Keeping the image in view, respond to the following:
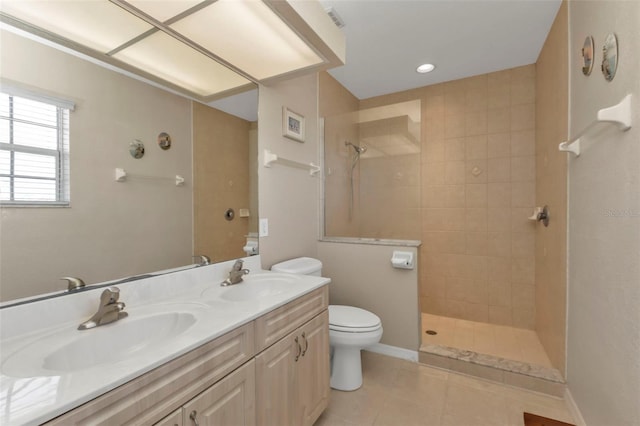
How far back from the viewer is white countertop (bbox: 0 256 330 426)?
579 millimetres

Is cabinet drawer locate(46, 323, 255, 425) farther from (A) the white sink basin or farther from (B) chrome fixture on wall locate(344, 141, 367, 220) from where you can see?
(B) chrome fixture on wall locate(344, 141, 367, 220)

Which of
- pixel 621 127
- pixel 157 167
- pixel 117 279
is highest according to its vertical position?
pixel 621 127

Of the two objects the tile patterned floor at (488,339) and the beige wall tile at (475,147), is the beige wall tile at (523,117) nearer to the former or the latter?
the beige wall tile at (475,147)

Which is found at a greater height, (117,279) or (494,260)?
(117,279)

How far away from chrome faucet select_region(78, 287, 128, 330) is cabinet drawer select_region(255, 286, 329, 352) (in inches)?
19.5

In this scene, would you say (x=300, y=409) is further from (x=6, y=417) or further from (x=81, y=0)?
(x=81, y=0)

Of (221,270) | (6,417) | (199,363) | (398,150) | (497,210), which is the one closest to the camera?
(6,417)

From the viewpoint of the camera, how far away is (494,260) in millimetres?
2764

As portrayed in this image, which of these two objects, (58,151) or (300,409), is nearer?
(58,151)

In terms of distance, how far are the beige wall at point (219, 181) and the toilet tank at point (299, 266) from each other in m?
0.30

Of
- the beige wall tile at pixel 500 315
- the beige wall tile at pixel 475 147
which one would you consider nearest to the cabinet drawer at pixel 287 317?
the beige wall tile at pixel 500 315

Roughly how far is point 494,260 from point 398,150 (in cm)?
150

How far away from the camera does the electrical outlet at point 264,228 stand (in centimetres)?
189

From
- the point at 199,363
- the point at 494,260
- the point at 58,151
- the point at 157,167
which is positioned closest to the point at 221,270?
the point at 157,167
